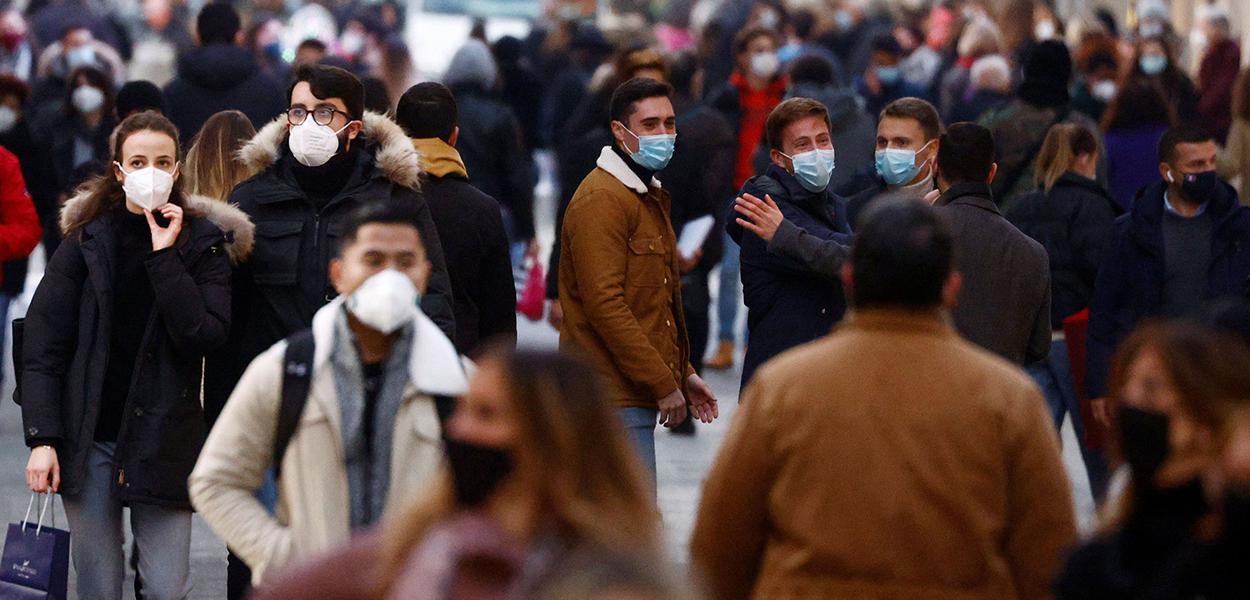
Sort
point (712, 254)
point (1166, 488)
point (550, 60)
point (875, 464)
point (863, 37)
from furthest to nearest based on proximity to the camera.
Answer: point (863, 37) → point (550, 60) → point (712, 254) → point (875, 464) → point (1166, 488)

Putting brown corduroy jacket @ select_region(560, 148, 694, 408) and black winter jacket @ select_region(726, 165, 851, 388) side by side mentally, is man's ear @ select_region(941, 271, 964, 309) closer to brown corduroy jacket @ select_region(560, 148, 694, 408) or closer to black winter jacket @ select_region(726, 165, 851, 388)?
black winter jacket @ select_region(726, 165, 851, 388)

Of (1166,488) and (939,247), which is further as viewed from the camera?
(939,247)

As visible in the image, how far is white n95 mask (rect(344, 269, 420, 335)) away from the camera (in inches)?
193

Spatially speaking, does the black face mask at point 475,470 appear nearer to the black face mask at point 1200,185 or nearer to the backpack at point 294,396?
the backpack at point 294,396

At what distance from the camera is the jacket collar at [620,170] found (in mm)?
7742

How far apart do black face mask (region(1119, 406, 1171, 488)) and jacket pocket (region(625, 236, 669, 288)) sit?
382 centimetres

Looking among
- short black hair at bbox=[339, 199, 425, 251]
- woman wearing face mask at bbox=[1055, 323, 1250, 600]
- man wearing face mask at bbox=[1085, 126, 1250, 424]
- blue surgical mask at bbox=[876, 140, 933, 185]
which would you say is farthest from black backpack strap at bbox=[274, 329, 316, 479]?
man wearing face mask at bbox=[1085, 126, 1250, 424]

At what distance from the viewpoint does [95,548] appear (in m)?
6.95

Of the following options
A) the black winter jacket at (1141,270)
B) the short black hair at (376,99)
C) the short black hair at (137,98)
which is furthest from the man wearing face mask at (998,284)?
the short black hair at (137,98)

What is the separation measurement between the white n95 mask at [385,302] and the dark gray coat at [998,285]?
8.84 ft

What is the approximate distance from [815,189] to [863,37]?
15.5m

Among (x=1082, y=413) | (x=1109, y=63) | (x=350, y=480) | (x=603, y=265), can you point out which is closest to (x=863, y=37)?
(x=1109, y=63)

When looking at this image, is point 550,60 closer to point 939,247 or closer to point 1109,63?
point 1109,63

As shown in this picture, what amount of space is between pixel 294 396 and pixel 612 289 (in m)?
2.76
